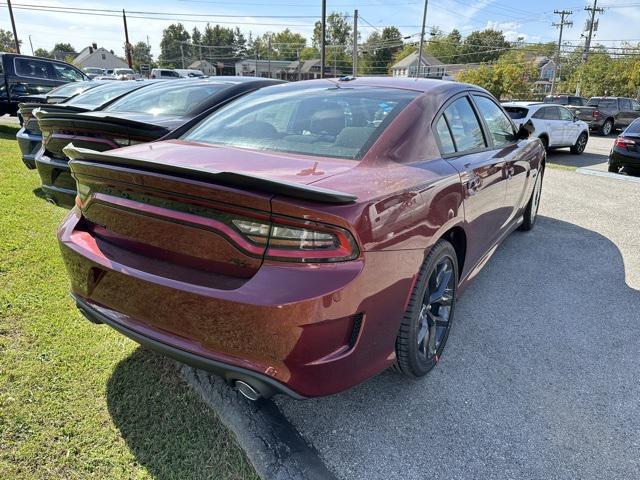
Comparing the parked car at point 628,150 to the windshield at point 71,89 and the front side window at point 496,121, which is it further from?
the windshield at point 71,89

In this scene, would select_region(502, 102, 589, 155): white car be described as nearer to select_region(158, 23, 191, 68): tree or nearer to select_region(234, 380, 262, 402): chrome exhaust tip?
select_region(234, 380, 262, 402): chrome exhaust tip

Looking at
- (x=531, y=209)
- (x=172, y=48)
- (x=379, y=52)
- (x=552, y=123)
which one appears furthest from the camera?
(x=172, y=48)

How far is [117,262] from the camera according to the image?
2.03 metres

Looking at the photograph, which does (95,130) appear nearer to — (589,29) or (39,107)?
(39,107)

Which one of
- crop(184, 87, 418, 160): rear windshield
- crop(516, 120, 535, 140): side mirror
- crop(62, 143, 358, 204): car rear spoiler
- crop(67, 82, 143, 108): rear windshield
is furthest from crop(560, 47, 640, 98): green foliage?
crop(62, 143, 358, 204): car rear spoiler

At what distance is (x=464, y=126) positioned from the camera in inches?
122

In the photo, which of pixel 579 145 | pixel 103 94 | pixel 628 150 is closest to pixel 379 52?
pixel 579 145

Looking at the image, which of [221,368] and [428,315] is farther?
[428,315]

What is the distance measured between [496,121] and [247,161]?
8.50 feet

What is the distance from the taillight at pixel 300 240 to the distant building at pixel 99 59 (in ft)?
311

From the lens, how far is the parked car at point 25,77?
11680 mm

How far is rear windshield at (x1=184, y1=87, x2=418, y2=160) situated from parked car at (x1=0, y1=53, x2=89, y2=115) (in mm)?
11110

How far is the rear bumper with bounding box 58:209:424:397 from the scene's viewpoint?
1666 mm

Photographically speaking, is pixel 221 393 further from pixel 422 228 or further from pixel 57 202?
pixel 57 202
